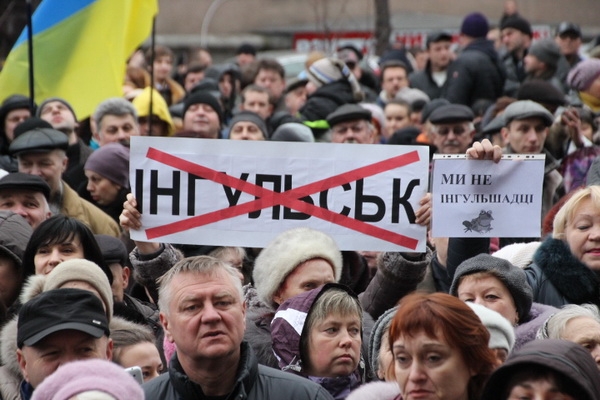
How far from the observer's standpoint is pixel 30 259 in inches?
285

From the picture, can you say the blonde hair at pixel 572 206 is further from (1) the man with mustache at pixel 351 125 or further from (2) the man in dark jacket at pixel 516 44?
(2) the man in dark jacket at pixel 516 44

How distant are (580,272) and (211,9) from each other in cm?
2757

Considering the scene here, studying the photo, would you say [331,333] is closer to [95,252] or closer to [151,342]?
[151,342]

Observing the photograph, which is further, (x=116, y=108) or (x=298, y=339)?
(x=116, y=108)

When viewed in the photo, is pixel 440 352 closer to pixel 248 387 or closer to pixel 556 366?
pixel 556 366

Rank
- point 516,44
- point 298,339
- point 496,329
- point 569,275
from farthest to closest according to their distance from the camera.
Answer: point 516,44 → point 569,275 → point 298,339 → point 496,329

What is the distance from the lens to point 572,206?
6.88 m

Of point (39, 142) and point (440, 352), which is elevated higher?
point (39, 142)

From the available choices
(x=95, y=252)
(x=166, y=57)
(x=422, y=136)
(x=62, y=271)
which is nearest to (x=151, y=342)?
(x=62, y=271)

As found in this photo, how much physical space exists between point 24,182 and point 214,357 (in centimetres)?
326

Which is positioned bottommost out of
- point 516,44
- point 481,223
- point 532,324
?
point 532,324

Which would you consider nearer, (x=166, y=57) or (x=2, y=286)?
(x=2, y=286)

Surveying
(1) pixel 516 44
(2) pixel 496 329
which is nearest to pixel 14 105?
(1) pixel 516 44

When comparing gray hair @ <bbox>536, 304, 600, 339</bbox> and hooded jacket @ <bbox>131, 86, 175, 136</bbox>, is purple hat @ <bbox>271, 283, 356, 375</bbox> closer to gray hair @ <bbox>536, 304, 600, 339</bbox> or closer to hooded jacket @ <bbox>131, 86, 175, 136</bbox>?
gray hair @ <bbox>536, 304, 600, 339</bbox>
